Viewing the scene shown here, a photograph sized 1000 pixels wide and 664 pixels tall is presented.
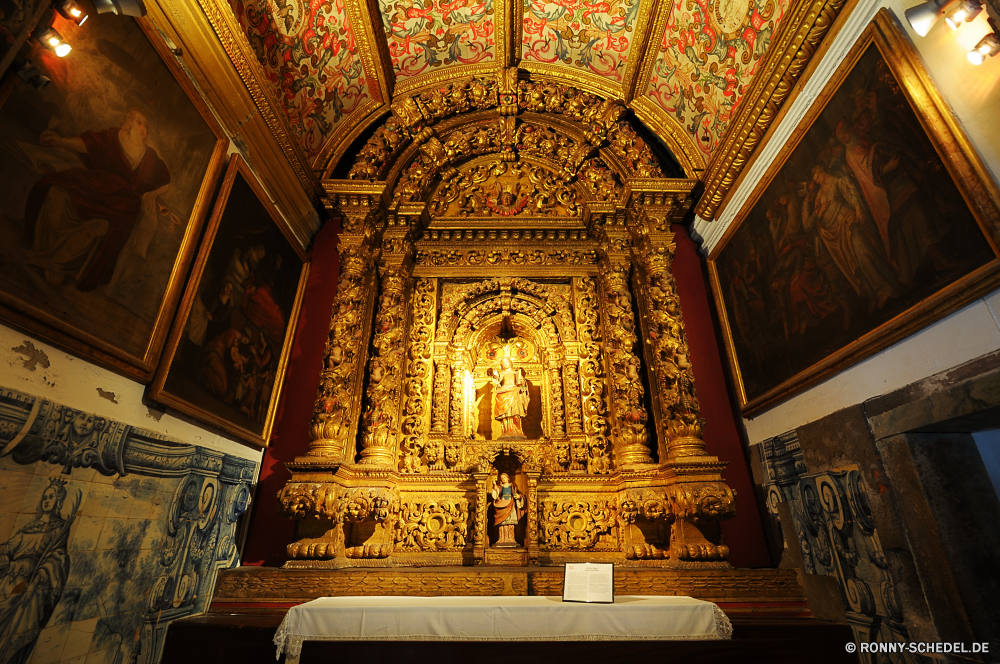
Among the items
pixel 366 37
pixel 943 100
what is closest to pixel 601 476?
pixel 943 100

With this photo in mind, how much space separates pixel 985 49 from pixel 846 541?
3771 millimetres

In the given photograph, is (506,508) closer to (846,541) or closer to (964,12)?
(846,541)

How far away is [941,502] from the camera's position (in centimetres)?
328

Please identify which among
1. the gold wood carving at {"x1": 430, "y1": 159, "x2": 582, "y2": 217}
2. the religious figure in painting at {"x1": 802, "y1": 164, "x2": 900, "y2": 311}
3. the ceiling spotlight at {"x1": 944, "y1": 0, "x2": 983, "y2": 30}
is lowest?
the religious figure in painting at {"x1": 802, "y1": 164, "x2": 900, "y2": 311}

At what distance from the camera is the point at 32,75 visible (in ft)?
8.94

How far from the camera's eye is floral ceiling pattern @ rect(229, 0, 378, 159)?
533 cm

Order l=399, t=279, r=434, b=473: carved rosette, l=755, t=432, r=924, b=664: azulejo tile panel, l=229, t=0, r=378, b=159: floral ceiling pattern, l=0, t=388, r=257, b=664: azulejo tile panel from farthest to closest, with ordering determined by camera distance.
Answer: l=399, t=279, r=434, b=473: carved rosette
l=229, t=0, r=378, b=159: floral ceiling pattern
l=755, t=432, r=924, b=664: azulejo tile panel
l=0, t=388, r=257, b=664: azulejo tile panel

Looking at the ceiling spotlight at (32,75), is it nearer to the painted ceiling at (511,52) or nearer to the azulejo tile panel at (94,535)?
the azulejo tile panel at (94,535)

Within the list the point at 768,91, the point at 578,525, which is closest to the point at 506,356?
the point at 578,525

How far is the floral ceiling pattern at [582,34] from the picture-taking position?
6285 millimetres

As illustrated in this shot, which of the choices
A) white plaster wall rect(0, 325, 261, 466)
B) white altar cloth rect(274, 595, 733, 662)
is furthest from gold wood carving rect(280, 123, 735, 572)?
white plaster wall rect(0, 325, 261, 466)

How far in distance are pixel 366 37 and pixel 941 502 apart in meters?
7.78

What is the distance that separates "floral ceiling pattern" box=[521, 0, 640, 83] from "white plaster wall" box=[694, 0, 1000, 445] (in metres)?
2.82

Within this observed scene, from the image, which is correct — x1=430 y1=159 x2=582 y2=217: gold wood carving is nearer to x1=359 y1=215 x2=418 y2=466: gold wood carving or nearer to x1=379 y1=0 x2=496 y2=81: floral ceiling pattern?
x1=359 y1=215 x2=418 y2=466: gold wood carving
